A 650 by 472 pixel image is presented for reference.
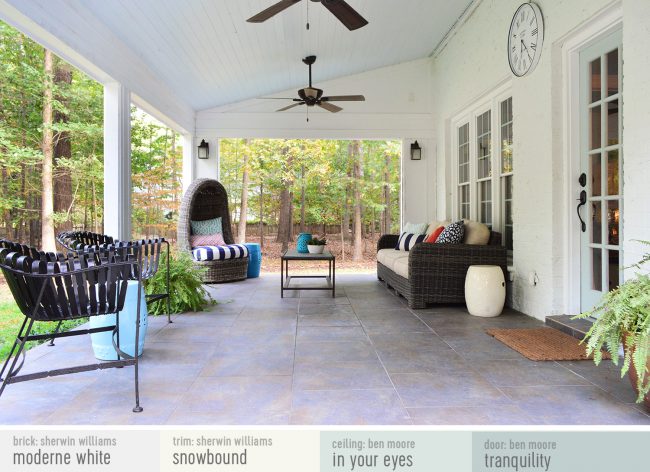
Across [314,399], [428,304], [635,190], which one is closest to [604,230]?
[635,190]

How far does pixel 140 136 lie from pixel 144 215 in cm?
161

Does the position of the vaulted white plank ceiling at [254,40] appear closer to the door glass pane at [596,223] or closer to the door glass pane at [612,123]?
the door glass pane at [612,123]

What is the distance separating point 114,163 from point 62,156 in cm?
374

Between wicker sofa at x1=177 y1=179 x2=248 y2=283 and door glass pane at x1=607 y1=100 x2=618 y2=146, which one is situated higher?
door glass pane at x1=607 y1=100 x2=618 y2=146

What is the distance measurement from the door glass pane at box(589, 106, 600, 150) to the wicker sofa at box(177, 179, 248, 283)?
163 inches

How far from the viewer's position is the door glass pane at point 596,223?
11.2 feet

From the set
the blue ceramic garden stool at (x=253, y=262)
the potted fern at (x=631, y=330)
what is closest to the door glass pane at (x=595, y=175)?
the potted fern at (x=631, y=330)

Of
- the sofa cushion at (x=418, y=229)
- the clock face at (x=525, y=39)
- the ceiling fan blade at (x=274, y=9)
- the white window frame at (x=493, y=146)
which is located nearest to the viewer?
the ceiling fan blade at (x=274, y=9)

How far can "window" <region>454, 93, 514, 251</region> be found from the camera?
5012mm

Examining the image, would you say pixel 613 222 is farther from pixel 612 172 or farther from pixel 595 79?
pixel 595 79

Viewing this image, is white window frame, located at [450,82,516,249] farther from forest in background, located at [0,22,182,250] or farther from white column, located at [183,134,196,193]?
forest in background, located at [0,22,182,250]

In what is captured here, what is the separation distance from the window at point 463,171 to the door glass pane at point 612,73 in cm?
305

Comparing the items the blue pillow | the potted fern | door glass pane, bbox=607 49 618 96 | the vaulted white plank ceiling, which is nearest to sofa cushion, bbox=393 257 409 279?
door glass pane, bbox=607 49 618 96

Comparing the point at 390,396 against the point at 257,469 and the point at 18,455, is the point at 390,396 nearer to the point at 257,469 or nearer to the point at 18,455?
the point at 257,469
